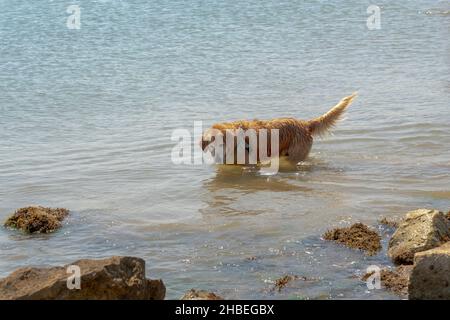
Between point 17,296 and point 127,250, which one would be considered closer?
point 17,296

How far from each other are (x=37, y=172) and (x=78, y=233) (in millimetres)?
2748

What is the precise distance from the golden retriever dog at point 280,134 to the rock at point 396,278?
3676 millimetres

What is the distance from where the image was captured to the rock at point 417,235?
268 inches

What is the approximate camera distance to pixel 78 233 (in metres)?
8.21

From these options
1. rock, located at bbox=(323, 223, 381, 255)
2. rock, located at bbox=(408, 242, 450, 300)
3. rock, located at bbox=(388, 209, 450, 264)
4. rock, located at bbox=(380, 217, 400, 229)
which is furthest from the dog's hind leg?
rock, located at bbox=(408, 242, 450, 300)

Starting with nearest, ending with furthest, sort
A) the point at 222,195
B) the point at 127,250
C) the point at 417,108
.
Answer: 1. the point at 127,250
2. the point at 222,195
3. the point at 417,108

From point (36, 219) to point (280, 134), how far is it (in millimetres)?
3421

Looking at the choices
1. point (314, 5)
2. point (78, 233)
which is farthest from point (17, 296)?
point (314, 5)

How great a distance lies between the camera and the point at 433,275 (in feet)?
19.1

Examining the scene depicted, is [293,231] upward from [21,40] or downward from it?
downward

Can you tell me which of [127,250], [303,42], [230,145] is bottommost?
[127,250]

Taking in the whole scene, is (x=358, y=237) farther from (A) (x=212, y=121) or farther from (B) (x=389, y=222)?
(A) (x=212, y=121)

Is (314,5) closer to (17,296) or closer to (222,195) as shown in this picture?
(222,195)

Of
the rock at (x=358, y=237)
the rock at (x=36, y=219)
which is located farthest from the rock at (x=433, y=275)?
the rock at (x=36, y=219)
